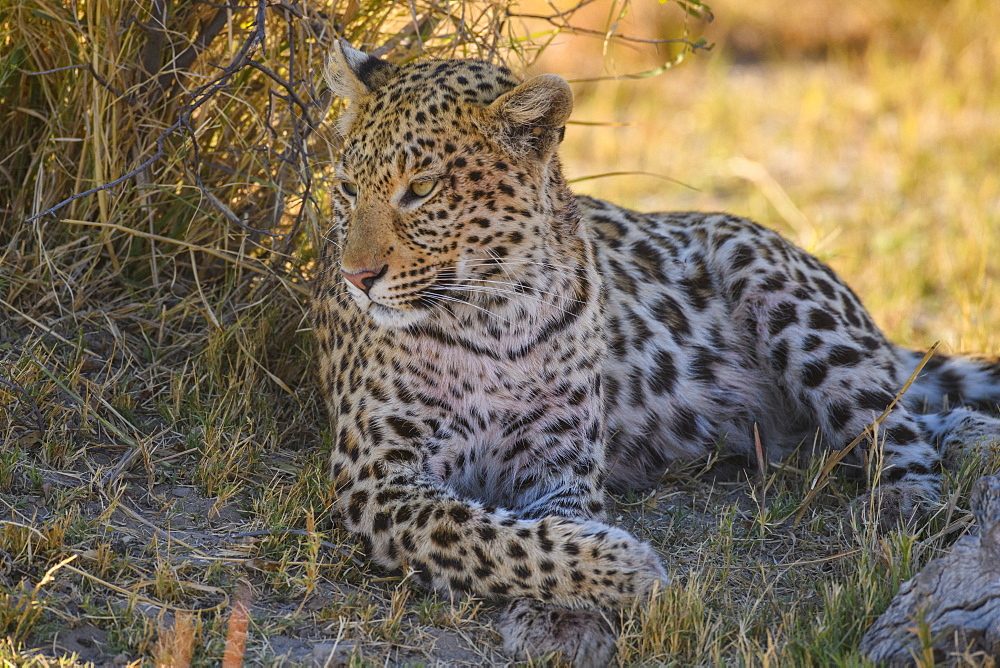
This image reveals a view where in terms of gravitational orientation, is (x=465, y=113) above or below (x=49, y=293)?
above

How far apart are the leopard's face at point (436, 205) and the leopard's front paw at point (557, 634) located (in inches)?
46.2

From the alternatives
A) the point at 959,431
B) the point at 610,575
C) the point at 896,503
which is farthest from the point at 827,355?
the point at 610,575

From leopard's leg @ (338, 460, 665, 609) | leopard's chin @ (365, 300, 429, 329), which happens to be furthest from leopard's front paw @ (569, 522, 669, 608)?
leopard's chin @ (365, 300, 429, 329)

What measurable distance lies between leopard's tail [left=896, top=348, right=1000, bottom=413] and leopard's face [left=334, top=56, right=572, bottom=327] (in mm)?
2624

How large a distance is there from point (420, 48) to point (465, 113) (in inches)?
64.5

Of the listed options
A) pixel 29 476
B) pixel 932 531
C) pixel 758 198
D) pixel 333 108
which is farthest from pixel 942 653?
pixel 758 198

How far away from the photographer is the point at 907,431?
17.7 ft

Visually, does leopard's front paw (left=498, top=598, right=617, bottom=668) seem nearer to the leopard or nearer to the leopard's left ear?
the leopard

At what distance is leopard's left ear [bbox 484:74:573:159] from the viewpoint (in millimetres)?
4309

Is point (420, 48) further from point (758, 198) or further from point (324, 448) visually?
point (758, 198)

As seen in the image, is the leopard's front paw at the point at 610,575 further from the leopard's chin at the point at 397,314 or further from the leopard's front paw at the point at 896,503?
the leopard's front paw at the point at 896,503

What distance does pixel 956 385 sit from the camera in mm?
6074

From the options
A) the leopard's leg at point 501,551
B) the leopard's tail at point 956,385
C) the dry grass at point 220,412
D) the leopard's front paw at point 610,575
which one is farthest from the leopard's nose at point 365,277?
the leopard's tail at point 956,385

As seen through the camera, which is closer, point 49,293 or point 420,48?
point 49,293
